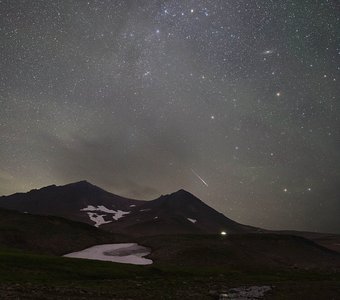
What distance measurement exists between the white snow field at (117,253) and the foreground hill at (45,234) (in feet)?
15.3

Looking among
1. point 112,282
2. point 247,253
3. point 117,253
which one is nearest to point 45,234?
point 117,253

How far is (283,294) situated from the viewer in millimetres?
48344

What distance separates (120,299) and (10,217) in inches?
4204

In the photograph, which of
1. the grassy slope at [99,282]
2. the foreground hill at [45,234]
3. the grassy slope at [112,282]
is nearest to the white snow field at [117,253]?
the foreground hill at [45,234]

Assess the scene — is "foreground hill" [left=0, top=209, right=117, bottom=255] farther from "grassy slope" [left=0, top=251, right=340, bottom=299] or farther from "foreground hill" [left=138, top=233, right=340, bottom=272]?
"grassy slope" [left=0, top=251, right=340, bottom=299]

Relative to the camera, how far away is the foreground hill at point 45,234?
95375 millimetres

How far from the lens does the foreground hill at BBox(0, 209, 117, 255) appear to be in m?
95.4

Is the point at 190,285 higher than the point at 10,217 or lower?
lower

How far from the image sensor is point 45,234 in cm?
10719

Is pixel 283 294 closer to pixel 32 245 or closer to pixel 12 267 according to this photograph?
pixel 12 267

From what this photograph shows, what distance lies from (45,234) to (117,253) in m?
25.3

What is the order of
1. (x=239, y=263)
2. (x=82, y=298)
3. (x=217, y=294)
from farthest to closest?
(x=239, y=263) < (x=217, y=294) < (x=82, y=298)

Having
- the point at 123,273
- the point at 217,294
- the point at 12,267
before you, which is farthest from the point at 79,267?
the point at 217,294

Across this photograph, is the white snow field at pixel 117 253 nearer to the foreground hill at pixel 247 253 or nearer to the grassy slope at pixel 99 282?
the foreground hill at pixel 247 253
